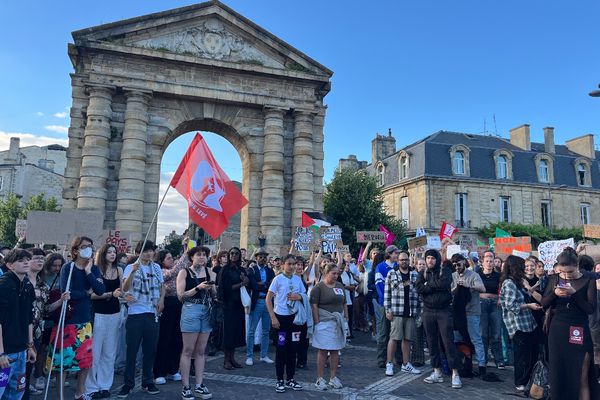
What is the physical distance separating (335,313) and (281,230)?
514 inches

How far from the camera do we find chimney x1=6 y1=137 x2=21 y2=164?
51.7 metres

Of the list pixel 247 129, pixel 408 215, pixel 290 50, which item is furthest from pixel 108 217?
pixel 408 215

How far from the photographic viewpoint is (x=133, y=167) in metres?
18.8

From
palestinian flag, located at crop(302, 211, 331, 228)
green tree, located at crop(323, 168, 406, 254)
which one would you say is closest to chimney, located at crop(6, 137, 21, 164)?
green tree, located at crop(323, 168, 406, 254)

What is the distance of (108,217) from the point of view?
1883cm

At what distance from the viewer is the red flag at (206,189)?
347 inches

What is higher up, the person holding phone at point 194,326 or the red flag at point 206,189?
the red flag at point 206,189

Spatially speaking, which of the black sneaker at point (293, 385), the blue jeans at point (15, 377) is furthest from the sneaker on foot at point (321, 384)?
the blue jeans at point (15, 377)

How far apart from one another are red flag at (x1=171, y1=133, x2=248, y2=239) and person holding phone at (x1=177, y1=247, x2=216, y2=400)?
2.34 m

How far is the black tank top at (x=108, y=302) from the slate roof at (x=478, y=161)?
30.7 metres

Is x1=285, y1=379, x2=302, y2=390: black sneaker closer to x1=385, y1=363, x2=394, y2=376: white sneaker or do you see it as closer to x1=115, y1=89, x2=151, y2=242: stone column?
x1=385, y1=363, x2=394, y2=376: white sneaker

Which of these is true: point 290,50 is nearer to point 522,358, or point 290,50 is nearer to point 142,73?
point 142,73

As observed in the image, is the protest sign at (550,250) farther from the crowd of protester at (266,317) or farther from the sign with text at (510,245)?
the sign with text at (510,245)

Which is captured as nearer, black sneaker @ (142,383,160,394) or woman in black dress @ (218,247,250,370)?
black sneaker @ (142,383,160,394)
